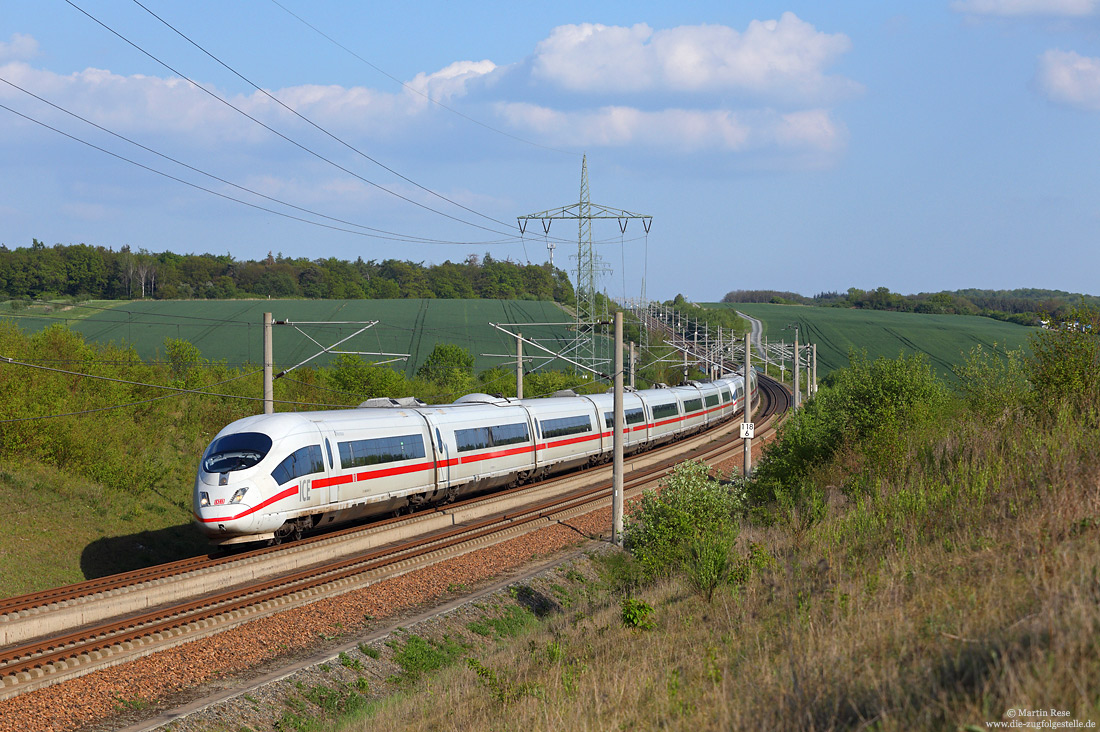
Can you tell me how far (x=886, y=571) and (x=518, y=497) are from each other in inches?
804

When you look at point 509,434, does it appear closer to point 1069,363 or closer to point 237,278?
point 1069,363

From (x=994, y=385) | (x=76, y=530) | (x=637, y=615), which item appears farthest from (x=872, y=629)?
(x=76, y=530)

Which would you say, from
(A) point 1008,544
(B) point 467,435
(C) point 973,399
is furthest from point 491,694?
(B) point 467,435

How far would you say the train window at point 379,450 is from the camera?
2170 centimetres

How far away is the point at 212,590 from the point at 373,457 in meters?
6.28

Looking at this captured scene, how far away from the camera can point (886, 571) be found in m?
9.71

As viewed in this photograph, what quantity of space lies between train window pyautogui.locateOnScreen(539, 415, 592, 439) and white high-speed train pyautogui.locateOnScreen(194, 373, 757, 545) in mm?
76

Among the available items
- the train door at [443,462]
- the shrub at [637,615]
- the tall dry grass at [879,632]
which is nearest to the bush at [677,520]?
the tall dry grass at [879,632]

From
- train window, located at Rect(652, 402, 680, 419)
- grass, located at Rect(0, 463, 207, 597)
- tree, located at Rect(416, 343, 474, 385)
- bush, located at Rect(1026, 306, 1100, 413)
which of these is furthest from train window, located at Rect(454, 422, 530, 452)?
tree, located at Rect(416, 343, 474, 385)

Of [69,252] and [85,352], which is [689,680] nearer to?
[85,352]

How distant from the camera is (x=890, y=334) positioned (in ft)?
389

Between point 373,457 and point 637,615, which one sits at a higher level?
point 373,457

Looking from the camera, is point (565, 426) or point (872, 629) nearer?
point (872, 629)

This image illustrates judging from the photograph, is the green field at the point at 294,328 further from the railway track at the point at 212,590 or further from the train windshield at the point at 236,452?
the train windshield at the point at 236,452
